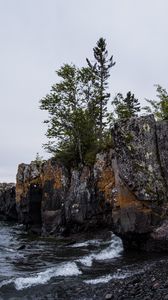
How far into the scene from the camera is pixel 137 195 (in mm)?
21672

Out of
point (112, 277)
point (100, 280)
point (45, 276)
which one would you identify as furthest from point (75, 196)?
point (100, 280)

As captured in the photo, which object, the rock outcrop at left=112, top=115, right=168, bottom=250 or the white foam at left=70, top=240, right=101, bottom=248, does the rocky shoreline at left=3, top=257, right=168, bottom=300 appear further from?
the white foam at left=70, top=240, right=101, bottom=248

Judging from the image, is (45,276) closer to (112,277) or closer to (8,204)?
(112,277)

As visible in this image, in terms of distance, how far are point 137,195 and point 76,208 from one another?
12526 mm

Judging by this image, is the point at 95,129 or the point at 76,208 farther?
the point at 95,129

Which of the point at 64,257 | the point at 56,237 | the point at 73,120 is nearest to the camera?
the point at 64,257

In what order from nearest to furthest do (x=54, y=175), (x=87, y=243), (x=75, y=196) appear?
1. (x=87, y=243)
2. (x=75, y=196)
3. (x=54, y=175)

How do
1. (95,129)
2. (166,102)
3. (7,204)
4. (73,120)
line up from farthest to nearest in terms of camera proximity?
1. (7,204)
2. (95,129)
3. (73,120)
4. (166,102)

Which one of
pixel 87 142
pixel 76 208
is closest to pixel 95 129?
pixel 87 142

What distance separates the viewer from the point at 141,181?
21750 mm

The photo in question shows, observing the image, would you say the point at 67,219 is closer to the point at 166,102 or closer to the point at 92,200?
the point at 92,200

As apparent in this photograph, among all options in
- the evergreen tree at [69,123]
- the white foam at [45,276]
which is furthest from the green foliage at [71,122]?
the white foam at [45,276]

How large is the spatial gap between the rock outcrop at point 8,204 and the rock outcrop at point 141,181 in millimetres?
44749

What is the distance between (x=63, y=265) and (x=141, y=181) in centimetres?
614
